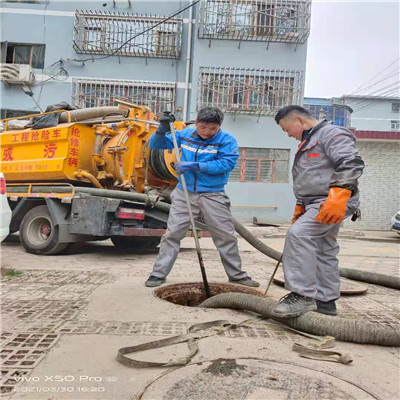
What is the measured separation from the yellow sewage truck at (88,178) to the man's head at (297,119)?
3132mm

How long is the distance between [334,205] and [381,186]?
15.7 meters

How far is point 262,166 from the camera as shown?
15141 millimetres

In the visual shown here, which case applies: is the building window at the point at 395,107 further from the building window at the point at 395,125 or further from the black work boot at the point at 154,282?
the black work boot at the point at 154,282

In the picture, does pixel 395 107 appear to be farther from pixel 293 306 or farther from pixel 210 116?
pixel 293 306

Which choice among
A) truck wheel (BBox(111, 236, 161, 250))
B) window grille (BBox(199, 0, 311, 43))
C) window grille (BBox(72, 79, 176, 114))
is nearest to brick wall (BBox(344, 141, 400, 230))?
window grille (BBox(199, 0, 311, 43))

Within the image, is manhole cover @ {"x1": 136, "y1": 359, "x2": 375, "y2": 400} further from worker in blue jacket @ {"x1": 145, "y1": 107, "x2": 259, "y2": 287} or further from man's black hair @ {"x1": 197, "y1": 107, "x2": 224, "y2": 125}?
man's black hair @ {"x1": 197, "y1": 107, "x2": 224, "y2": 125}

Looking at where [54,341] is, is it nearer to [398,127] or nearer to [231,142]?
[231,142]

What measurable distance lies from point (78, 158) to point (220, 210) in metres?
3.22

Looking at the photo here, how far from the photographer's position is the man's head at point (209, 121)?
3791mm

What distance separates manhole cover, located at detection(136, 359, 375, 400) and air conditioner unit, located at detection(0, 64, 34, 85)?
15.7m

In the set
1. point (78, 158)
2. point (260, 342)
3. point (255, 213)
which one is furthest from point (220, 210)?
point (255, 213)

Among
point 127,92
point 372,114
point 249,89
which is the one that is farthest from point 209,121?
point 372,114

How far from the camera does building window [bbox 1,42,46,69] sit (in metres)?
15.9

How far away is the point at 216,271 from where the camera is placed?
4.82 meters
